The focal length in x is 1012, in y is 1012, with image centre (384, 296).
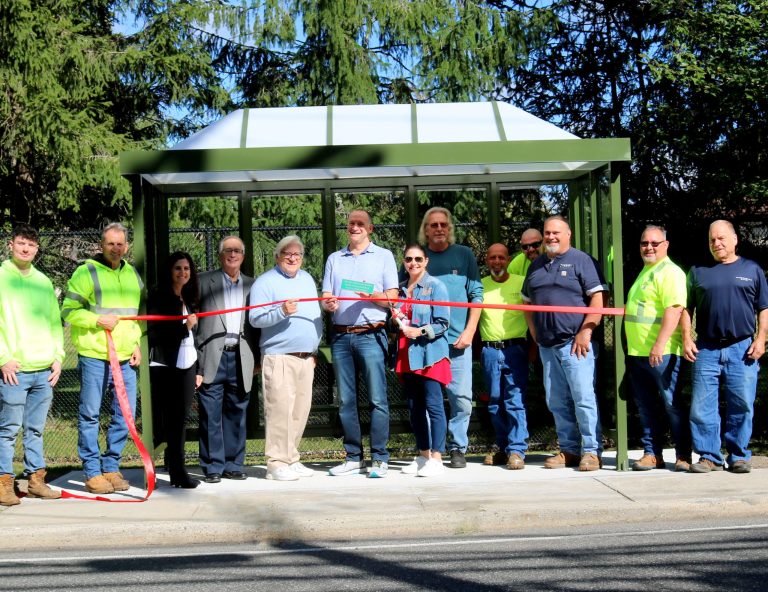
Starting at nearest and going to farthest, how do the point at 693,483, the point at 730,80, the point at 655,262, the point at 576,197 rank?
the point at 693,483, the point at 655,262, the point at 576,197, the point at 730,80

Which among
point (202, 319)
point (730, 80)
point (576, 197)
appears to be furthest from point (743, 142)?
point (202, 319)

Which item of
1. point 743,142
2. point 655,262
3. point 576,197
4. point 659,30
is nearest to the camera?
point 655,262

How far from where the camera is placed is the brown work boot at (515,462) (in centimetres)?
793

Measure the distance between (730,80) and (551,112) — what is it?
17.4 ft

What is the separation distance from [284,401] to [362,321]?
0.85 metres

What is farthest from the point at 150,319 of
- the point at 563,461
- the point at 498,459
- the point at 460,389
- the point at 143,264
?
the point at 563,461

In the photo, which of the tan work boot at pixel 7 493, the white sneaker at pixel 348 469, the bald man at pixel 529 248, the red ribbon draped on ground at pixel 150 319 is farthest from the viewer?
the bald man at pixel 529 248

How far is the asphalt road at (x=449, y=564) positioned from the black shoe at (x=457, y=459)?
1.93 metres

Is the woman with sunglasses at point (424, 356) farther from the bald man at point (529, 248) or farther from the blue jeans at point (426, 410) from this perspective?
the bald man at point (529, 248)

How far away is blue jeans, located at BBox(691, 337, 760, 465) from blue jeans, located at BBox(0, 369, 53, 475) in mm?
4737

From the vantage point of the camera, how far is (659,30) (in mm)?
14594

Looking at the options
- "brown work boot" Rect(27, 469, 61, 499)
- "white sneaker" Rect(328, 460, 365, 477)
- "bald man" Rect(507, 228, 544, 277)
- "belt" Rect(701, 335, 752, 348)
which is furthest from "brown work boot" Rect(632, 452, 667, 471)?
"brown work boot" Rect(27, 469, 61, 499)

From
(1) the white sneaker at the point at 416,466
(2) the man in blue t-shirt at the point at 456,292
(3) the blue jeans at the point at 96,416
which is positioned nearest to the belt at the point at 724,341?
(2) the man in blue t-shirt at the point at 456,292

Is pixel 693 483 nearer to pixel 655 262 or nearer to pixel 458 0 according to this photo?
pixel 655 262
